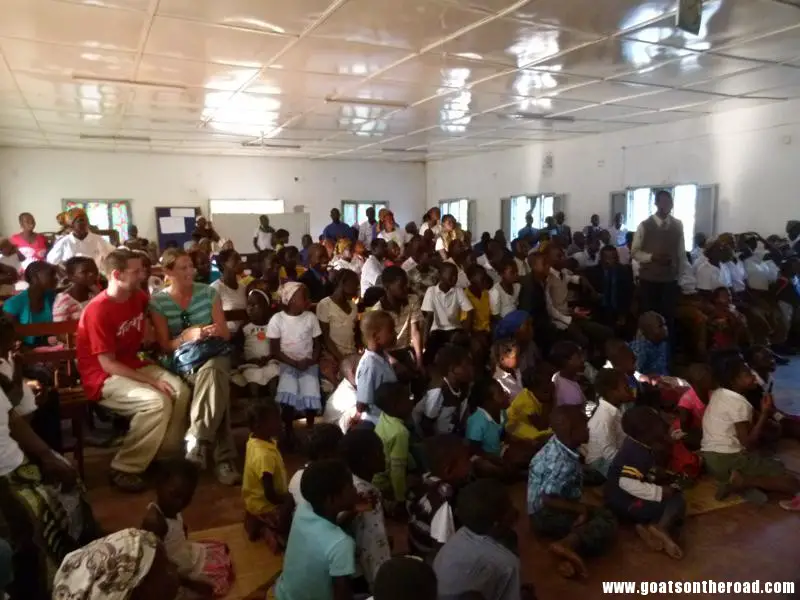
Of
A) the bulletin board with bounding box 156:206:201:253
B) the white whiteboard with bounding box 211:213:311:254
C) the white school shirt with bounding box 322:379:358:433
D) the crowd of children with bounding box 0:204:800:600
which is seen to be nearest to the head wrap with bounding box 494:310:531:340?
the crowd of children with bounding box 0:204:800:600

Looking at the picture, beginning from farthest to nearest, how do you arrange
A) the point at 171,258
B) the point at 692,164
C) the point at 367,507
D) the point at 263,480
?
the point at 692,164 → the point at 171,258 → the point at 263,480 → the point at 367,507

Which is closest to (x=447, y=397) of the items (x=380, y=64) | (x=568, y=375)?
(x=568, y=375)

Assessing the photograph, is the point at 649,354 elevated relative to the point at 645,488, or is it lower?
elevated

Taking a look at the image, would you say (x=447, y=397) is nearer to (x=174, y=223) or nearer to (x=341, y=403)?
(x=341, y=403)

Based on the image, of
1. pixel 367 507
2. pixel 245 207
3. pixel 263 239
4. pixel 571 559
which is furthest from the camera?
pixel 245 207

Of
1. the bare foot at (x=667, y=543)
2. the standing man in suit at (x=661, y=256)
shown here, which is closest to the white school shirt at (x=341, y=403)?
the bare foot at (x=667, y=543)

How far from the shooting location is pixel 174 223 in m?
13.5

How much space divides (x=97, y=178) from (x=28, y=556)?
12.2 m

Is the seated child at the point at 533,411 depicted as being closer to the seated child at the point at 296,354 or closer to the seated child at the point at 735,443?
the seated child at the point at 735,443

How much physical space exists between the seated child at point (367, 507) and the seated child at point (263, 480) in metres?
0.60

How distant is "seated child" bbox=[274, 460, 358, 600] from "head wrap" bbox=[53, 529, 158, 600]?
2.08 ft

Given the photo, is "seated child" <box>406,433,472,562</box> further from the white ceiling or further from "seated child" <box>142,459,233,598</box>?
the white ceiling

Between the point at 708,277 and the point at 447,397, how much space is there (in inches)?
175

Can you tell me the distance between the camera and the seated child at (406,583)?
59.5 inches
